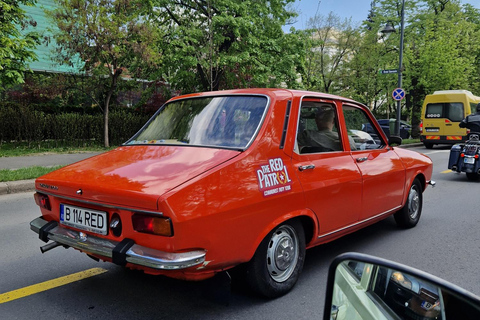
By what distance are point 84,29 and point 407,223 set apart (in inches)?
494

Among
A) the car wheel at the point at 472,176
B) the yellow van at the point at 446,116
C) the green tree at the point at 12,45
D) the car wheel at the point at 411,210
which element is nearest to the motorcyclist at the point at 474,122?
the car wheel at the point at 472,176

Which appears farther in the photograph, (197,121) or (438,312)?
(197,121)

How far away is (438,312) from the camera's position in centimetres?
113

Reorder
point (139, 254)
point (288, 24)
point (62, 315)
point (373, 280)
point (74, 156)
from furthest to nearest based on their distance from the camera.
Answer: point (288, 24)
point (74, 156)
point (62, 315)
point (139, 254)
point (373, 280)

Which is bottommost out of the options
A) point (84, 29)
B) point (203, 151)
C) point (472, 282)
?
point (472, 282)

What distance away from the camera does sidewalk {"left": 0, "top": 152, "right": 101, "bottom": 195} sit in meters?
7.75

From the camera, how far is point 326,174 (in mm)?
3559

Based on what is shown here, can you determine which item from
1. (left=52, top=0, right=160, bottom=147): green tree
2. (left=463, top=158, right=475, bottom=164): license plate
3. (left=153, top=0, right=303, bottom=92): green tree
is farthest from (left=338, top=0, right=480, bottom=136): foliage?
(left=52, top=0, right=160, bottom=147): green tree

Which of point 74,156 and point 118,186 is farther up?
point 118,186

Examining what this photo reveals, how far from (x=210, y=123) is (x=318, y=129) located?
112 centimetres

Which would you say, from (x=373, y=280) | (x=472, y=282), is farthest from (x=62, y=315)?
(x=472, y=282)

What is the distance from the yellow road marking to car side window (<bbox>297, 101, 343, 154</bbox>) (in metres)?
2.27

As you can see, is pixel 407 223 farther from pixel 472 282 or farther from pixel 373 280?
pixel 373 280

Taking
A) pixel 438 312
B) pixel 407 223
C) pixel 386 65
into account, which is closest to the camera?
pixel 438 312
